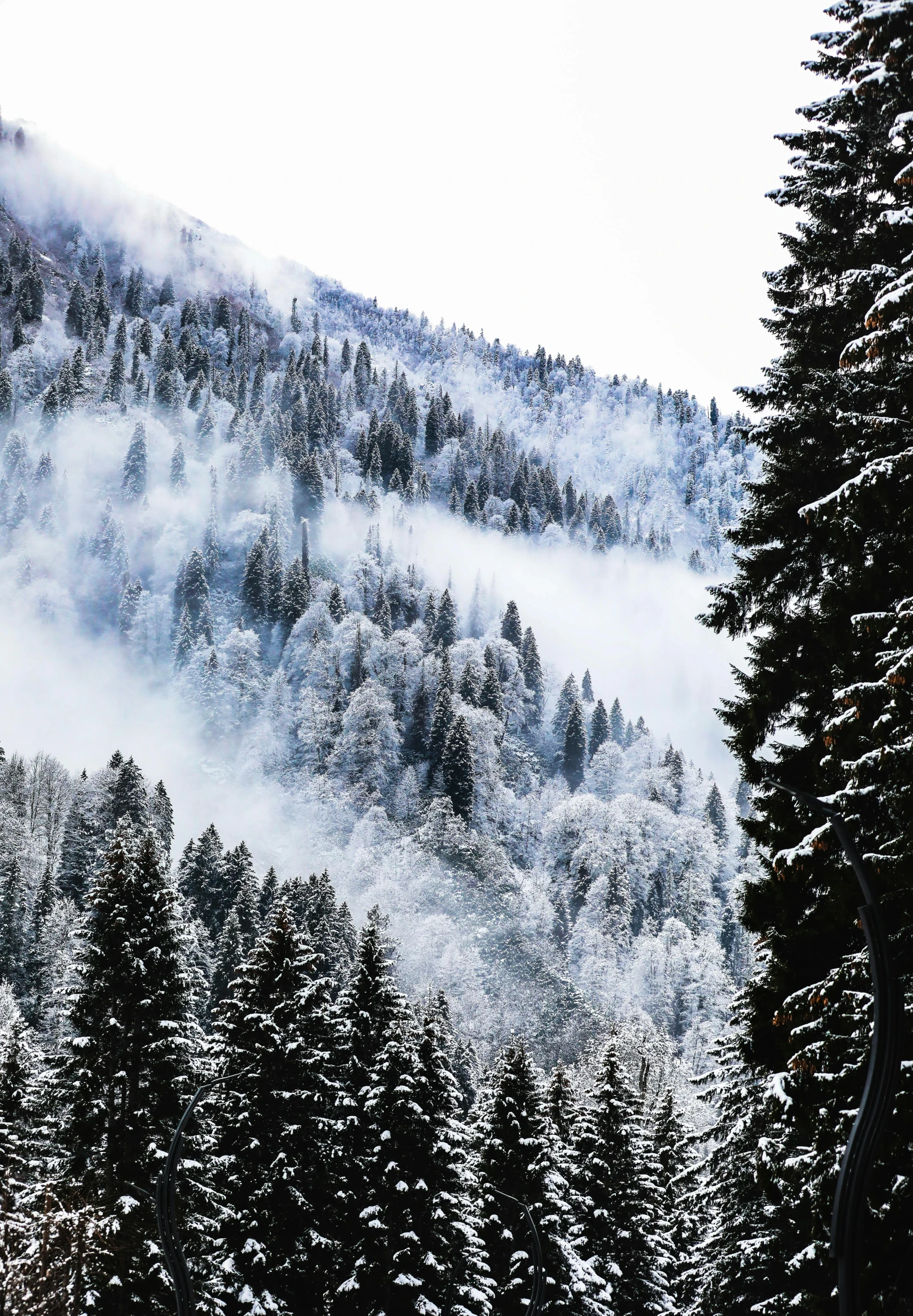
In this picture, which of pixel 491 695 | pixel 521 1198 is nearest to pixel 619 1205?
pixel 521 1198

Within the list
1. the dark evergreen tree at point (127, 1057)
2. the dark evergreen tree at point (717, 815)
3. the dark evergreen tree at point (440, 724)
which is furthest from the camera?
the dark evergreen tree at point (717, 815)

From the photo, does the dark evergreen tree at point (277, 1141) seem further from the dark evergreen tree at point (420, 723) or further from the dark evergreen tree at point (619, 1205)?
the dark evergreen tree at point (420, 723)

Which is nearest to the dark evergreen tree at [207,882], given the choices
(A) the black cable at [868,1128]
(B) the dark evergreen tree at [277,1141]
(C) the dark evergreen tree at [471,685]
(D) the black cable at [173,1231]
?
(B) the dark evergreen tree at [277,1141]

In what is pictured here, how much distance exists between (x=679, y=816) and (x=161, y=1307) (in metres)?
161

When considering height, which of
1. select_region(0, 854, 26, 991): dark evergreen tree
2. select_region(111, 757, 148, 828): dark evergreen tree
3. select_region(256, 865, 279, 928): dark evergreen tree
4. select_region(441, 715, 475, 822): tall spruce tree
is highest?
select_region(441, 715, 475, 822): tall spruce tree

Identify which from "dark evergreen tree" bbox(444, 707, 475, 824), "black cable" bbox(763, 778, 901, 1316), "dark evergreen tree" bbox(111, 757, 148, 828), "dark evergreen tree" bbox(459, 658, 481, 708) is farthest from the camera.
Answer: "dark evergreen tree" bbox(459, 658, 481, 708)

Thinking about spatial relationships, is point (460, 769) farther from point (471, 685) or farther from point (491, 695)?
point (491, 695)

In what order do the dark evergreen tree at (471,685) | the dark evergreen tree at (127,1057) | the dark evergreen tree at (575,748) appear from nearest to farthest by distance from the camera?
1. the dark evergreen tree at (127,1057)
2. the dark evergreen tree at (471,685)
3. the dark evergreen tree at (575,748)

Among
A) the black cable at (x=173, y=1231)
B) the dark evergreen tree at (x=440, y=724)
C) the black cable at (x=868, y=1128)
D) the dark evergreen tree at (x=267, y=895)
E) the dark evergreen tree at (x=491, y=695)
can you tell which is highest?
the dark evergreen tree at (x=491, y=695)

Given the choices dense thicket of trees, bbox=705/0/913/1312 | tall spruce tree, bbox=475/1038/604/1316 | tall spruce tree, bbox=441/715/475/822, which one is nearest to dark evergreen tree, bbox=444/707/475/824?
tall spruce tree, bbox=441/715/475/822

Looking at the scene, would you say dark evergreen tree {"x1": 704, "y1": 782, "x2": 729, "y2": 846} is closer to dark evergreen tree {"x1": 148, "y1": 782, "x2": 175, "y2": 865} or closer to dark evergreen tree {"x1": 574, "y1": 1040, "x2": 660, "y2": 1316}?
dark evergreen tree {"x1": 148, "y1": 782, "x2": 175, "y2": 865}

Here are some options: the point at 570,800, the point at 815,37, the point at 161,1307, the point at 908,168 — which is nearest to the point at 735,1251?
the point at 161,1307

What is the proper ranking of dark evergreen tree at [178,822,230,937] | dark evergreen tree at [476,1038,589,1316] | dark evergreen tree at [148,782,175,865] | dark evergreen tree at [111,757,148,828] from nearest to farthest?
dark evergreen tree at [476,1038,589,1316] < dark evergreen tree at [178,822,230,937] < dark evergreen tree at [111,757,148,828] < dark evergreen tree at [148,782,175,865]

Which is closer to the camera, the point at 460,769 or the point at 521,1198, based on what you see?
the point at 521,1198
